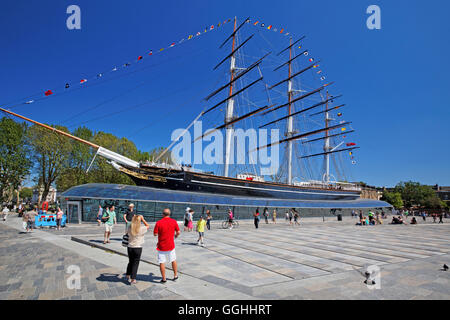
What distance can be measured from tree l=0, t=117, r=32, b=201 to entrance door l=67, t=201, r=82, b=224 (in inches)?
729

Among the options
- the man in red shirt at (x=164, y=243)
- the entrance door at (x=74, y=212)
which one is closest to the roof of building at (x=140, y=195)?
the entrance door at (x=74, y=212)

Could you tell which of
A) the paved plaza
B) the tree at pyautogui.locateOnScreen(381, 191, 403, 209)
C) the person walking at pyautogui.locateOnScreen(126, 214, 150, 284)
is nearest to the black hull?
the paved plaza

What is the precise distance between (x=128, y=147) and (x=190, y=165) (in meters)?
20.0

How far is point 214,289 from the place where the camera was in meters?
5.23

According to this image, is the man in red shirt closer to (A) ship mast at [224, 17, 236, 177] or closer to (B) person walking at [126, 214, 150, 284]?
(B) person walking at [126, 214, 150, 284]

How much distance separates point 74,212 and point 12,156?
64.7 feet

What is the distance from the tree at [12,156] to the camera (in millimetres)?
30844

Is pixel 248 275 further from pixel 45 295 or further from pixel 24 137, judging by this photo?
pixel 24 137

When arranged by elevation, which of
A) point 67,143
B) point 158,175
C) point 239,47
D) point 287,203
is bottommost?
point 287,203

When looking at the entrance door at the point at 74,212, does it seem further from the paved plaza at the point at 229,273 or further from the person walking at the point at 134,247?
the person walking at the point at 134,247

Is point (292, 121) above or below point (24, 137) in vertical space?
above

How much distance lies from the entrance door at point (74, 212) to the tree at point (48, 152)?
20.5 metres
